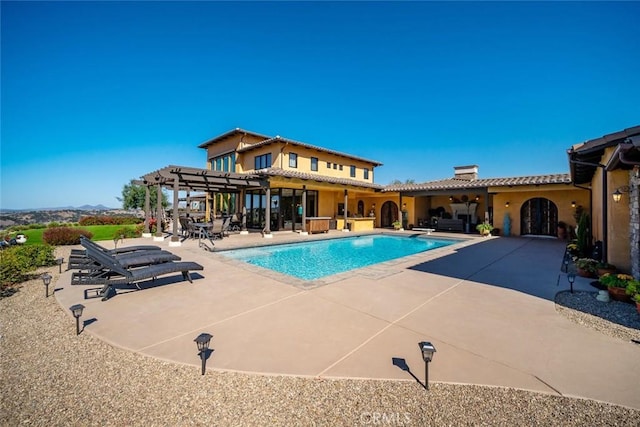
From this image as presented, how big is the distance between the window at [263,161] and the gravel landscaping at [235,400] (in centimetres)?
1531

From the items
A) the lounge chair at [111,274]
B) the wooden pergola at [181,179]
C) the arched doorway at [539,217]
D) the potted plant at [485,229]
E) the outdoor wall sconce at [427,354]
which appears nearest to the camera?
the outdoor wall sconce at [427,354]

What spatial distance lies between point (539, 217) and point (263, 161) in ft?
58.5

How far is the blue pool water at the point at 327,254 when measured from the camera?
29.2ft

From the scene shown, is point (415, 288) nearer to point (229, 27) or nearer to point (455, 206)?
point (229, 27)

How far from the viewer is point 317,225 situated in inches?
658

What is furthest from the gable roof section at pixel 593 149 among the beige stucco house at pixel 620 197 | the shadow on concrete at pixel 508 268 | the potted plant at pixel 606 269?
the shadow on concrete at pixel 508 268

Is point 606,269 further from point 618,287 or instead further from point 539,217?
point 539,217

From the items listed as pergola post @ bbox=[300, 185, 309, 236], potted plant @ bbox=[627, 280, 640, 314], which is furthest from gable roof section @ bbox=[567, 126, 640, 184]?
pergola post @ bbox=[300, 185, 309, 236]

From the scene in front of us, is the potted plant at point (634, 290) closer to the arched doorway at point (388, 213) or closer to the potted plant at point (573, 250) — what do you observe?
the potted plant at point (573, 250)

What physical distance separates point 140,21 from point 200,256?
974 cm

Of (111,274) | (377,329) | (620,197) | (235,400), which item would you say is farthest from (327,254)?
(235,400)

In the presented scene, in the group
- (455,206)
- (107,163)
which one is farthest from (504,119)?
(107,163)

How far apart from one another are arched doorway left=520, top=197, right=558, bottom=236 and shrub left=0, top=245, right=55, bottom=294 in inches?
875

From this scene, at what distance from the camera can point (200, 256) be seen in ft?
30.2
